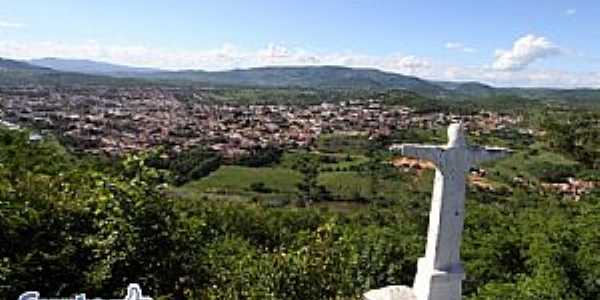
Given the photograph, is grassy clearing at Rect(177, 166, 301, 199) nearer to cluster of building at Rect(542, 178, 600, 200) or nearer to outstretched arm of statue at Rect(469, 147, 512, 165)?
cluster of building at Rect(542, 178, 600, 200)

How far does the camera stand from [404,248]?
32969 millimetres

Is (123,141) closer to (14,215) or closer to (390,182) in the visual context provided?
(390,182)

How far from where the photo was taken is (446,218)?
16.0 feet

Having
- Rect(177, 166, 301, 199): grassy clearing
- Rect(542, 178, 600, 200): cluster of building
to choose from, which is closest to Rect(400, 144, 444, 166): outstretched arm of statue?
Rect(542, 178, 600, 200): cluster of building

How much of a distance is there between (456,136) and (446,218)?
572 millimetres

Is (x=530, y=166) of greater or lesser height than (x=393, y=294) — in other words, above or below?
below

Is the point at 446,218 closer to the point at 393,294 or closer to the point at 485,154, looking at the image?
the point at 485,154

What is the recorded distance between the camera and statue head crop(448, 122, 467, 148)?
16.1 feet

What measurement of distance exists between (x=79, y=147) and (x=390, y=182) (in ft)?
118

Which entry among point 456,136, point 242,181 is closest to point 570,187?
point 242,181

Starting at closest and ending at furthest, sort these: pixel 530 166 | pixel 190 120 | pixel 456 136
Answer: pixel 456 136 < pixel 530 166 < pixel 190 120

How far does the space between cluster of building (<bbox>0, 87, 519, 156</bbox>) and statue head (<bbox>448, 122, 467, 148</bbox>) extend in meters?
74.5

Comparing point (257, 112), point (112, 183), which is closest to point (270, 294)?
point (112, 183)

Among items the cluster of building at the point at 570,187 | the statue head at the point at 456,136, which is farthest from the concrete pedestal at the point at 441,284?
the cluster of building at the point at 570,187
